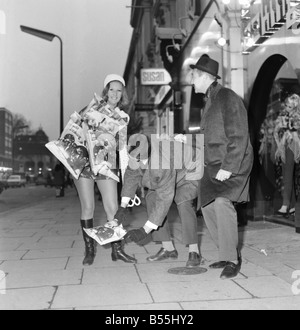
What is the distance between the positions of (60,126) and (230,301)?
2196 cm

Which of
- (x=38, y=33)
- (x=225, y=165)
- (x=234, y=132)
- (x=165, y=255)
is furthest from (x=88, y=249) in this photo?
(x=38, y=33)

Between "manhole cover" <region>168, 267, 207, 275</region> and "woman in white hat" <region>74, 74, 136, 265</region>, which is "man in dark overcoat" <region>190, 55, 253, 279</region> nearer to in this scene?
"manhole cover" <region>168, 267, 207, 275</region>

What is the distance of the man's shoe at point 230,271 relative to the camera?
354 cm

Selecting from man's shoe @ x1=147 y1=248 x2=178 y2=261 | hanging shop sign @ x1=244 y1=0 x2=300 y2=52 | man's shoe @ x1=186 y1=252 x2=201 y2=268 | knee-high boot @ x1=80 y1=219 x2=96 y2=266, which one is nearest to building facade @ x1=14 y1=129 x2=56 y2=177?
hanging shop sign @ x1=244 y1=0 x2=300 y2=52

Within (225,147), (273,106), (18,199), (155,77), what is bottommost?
(18,199)

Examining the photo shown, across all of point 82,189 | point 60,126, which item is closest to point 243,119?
point 82,189

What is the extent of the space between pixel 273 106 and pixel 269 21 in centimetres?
155

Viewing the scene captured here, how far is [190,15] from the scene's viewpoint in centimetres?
1241

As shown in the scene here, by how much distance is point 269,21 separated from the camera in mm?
6523

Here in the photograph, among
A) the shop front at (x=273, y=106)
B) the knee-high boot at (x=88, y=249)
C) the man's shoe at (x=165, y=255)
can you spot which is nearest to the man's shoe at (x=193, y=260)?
the man's shoe at (x=165, y=255)

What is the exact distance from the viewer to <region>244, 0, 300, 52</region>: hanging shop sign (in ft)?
18.9

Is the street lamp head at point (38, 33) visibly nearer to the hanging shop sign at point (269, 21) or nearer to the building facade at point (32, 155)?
the hanging shop sign at point (269, 21)

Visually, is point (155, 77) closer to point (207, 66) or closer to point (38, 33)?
point (38, 33)

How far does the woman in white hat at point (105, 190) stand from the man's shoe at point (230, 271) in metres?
1.04
